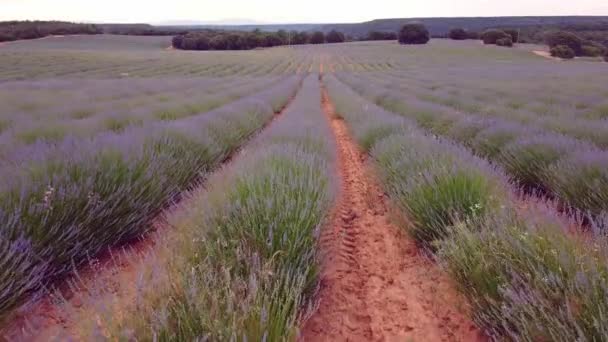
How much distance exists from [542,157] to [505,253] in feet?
9.53

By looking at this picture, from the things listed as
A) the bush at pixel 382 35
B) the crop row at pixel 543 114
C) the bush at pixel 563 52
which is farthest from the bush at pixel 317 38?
the crop row at pixel 543 114

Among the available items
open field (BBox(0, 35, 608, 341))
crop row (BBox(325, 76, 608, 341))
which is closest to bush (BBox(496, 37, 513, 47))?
open field (BBox(0, 35, 608, 341))

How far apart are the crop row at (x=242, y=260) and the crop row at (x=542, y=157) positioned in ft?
4.66

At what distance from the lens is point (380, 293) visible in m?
2.60

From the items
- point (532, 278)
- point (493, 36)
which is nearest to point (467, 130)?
point (532, 278)

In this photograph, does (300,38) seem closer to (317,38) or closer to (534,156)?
(317,38)

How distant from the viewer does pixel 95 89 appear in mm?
13070

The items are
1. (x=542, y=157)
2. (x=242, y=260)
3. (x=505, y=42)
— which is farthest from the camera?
(x=505, y=42)

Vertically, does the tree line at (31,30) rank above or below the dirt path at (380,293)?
above

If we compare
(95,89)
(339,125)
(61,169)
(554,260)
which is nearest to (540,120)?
(339,125)

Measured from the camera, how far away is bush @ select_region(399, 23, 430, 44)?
201 feet

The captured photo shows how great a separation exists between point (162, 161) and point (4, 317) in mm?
2223

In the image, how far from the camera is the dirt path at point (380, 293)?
7.14 feet

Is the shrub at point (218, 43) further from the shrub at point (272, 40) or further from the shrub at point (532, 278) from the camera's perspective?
the shrub at point (532, 278)
